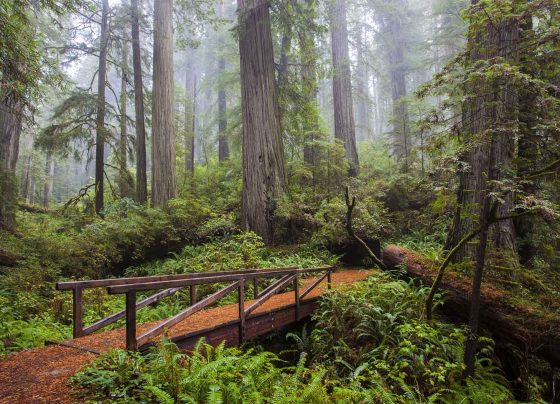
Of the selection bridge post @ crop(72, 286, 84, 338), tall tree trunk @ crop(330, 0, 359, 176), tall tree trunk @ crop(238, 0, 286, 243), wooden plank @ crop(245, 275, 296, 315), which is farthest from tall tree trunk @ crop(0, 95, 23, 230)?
tall tree trunk @ crop(330, 0, 359, 176)

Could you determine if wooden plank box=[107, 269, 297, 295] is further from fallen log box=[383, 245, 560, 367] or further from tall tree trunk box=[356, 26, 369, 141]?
tall tree trunk box=[356, 26, 369, 141]

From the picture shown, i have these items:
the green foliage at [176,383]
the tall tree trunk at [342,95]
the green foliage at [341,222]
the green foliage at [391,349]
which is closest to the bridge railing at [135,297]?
the green foliage at [176,383]

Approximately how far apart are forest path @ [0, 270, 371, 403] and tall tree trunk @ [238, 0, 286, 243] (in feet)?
17.5

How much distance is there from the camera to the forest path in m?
2.96

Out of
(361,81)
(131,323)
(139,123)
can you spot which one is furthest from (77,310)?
(361,81)

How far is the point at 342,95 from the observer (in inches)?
Result: 649

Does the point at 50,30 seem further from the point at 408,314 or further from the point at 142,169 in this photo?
the point at 408,314

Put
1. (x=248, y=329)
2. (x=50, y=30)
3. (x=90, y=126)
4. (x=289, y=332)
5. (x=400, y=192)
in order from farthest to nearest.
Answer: (x=50, y=30), (x=90, y=126), (x=400, y=192), (x=289, y=332), (x=248, y=329)

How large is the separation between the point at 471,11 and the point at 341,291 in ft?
16.0

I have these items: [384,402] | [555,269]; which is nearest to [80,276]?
[384,402]

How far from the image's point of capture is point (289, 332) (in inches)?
255

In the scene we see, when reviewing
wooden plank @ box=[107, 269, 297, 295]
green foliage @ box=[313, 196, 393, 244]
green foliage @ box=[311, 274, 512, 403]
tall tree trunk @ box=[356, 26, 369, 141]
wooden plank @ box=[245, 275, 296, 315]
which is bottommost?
green foliage @ box=[311, 274, 512, 403]

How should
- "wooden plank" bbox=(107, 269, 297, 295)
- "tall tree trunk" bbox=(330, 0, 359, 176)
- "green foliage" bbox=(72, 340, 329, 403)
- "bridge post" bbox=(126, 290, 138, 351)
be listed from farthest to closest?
"tall tree trunk" bbox=(330, 0, 359, 176), "bridge post" bbox=(126, 290, 138, 351), "wooden plank" bbox=(107, 269, 297, 295), "green foliage" bbox=(72, 340, 329, 403)

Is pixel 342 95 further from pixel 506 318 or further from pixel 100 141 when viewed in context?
pixel 506 318
